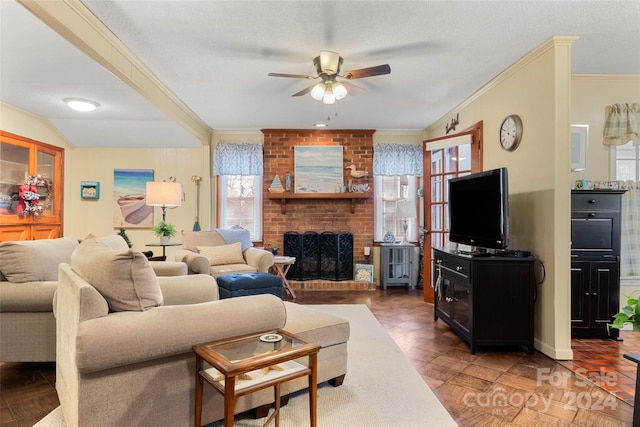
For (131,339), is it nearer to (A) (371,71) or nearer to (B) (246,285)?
(B) (246,285)

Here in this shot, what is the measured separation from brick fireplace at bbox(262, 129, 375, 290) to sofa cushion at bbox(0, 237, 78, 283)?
3.24 metres

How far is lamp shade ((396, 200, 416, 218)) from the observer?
16.7 feet

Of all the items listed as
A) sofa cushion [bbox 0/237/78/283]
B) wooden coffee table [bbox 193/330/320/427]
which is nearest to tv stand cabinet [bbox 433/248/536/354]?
wooden coffee table [bbox 193/330/320/427]

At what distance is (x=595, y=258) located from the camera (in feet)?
10.0

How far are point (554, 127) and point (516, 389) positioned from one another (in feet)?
6.35

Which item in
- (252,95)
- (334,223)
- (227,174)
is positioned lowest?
(334,223)

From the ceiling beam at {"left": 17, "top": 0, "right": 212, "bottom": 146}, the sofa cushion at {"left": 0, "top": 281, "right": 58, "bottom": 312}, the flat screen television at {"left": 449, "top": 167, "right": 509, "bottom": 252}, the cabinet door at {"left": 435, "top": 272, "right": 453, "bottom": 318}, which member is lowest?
the cabinet door at {"left": 435, "top": 272, "right": 453, "bottom": 318}

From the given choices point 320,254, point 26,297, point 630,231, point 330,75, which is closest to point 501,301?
point 630,231

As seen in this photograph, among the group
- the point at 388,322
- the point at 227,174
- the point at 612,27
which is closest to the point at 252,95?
the point at 227,174

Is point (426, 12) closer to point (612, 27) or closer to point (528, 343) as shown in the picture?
point (612, 27)

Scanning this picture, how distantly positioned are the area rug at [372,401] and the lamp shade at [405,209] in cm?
265

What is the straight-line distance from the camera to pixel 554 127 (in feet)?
8.76

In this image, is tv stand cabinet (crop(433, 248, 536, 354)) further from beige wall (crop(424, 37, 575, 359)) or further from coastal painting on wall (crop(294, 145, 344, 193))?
coastal painting on wall (crop(294, 145, 344, 193))

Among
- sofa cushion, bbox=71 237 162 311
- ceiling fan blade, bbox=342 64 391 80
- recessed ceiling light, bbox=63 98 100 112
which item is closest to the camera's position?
sofa cushion, bbox=71 237 162 311
